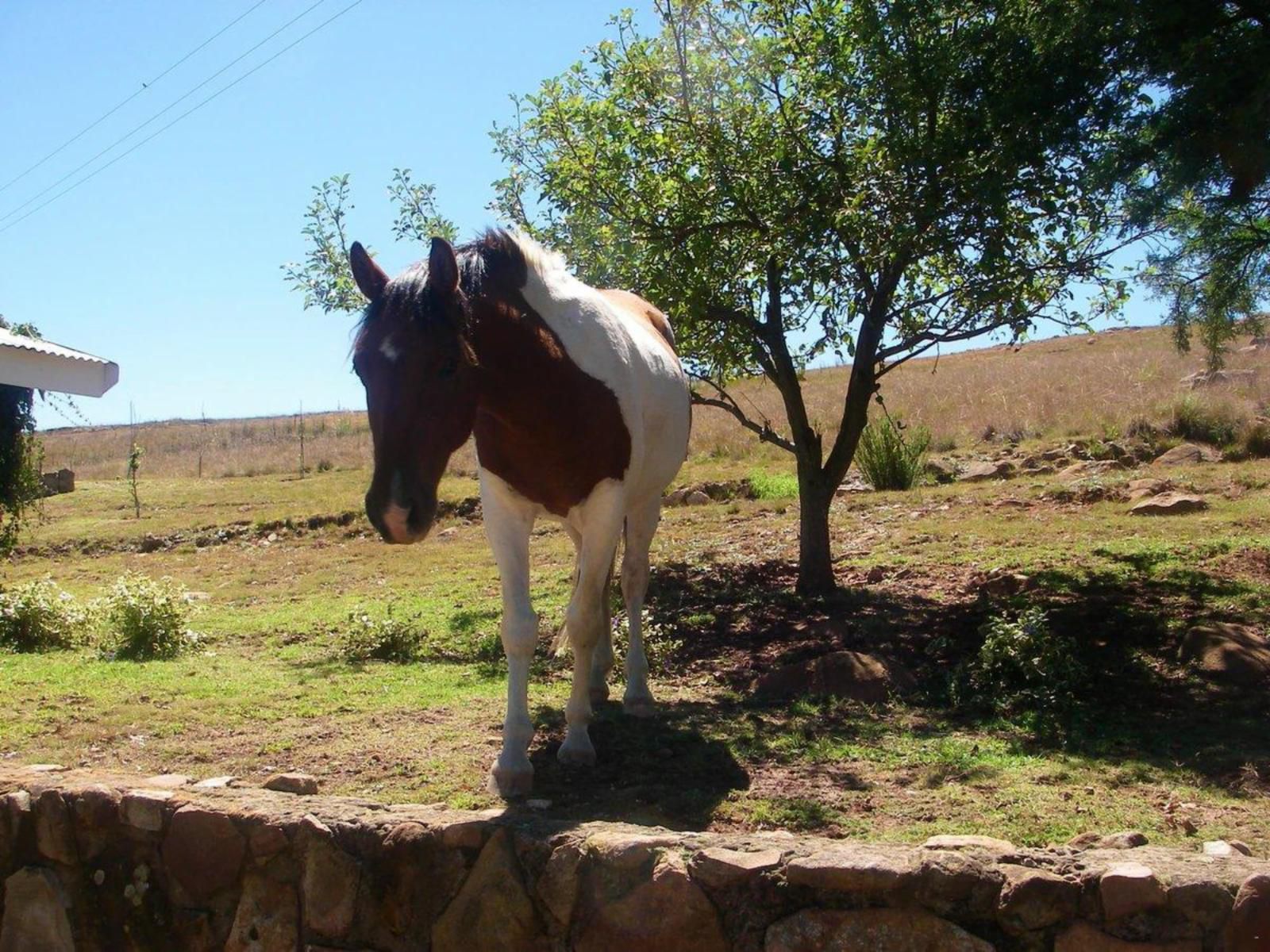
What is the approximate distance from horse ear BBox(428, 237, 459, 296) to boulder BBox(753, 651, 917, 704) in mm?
3501

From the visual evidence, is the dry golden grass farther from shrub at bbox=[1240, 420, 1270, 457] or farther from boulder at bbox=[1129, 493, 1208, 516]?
boulder at bbox=[1129, 493, 1208, 516]

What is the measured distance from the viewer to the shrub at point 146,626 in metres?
8.82

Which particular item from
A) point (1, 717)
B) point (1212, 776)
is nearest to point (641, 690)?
point (1212, 776)

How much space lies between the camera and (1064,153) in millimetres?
7633

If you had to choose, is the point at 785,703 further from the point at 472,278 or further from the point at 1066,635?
the point at 472,278

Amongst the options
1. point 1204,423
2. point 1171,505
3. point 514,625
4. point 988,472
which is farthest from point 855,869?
point 1204,423

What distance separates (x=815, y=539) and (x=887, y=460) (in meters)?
5.75

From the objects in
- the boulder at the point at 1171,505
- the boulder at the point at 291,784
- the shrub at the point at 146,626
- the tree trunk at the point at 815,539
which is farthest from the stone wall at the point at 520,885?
the boulder at the point at 1171,505

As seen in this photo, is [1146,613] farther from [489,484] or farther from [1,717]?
[1,717]

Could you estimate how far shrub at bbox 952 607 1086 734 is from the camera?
619 centimetres

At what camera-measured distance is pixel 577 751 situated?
531cm

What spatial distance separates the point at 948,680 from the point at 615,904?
12.4 feet

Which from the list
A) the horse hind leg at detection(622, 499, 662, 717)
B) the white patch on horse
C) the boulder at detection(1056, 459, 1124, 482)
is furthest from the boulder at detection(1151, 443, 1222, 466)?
the horse hind leg at detection(622, 499, 662, 717)

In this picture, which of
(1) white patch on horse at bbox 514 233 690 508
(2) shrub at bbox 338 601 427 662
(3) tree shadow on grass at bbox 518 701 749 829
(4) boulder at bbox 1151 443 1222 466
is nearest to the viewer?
(3) tree shadow on grass at bbox 518 701 749 829
